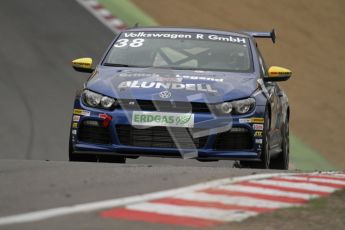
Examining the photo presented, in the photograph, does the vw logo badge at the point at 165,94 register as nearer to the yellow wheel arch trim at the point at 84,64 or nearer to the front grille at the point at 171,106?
the front grille at the point at 171,106

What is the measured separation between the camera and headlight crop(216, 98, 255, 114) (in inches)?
393

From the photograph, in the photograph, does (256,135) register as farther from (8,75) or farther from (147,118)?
(8,75)

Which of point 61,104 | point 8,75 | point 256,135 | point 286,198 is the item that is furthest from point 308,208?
point 8,75

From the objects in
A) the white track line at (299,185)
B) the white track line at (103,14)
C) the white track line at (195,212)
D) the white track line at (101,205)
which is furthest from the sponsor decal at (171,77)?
the white track line at (103,14)

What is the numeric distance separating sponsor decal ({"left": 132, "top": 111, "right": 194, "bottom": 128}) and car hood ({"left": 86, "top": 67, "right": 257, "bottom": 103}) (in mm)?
149

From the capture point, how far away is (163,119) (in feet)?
32.5

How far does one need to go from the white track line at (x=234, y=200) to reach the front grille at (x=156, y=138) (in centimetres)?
298

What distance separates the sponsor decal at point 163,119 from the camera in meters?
9.88

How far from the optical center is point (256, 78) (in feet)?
35.2

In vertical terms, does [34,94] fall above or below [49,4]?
below

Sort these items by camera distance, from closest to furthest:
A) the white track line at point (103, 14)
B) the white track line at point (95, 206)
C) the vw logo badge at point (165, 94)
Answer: the white track line at point (95, 206) < the vw logo badge at point (165, 94) < the white track line at point (103, 14)

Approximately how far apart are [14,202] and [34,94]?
30.9ft

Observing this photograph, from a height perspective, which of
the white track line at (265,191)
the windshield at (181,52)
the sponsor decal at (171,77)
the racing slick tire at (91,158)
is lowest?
the white track line at (265,191)

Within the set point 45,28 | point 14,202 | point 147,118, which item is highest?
point 45,28
